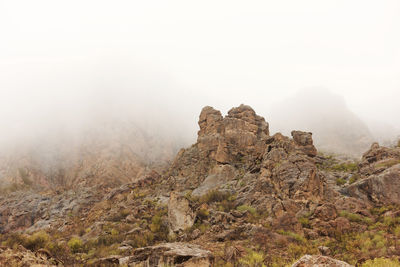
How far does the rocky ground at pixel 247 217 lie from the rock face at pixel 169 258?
4cm

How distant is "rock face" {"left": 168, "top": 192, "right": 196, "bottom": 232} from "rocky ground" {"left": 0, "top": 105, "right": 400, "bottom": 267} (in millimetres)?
86

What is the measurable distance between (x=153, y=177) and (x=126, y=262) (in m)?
37.9

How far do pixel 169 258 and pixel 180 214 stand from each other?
1124 cm

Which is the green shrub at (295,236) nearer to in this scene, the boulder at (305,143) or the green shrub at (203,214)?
the green shrub at (203,214)

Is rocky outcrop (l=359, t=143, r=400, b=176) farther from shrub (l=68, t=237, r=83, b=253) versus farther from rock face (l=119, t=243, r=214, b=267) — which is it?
shrub (l=68, t=237, r=83, b=253)

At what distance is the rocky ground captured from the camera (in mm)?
10023

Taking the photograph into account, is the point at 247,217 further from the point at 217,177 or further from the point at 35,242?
the point at 217,177

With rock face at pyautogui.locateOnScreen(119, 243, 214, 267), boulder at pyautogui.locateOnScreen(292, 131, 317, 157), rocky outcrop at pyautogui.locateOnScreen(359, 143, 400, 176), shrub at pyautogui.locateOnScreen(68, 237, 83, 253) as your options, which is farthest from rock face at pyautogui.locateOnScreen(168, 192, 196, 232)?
boulder at pyautogui.locateOnScreen(292, 131, 317, 157)

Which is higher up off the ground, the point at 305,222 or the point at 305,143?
the point at 305,143

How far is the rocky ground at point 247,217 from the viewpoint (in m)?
10.0

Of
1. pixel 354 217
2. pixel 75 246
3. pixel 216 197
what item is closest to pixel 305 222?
pixel 354 217

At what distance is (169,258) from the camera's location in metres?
9.02

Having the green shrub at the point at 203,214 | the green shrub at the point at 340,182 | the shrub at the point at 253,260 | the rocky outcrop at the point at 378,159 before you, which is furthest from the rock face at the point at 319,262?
the green shrub at the point at 340,182

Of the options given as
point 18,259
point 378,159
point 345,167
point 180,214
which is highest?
point 378,159
